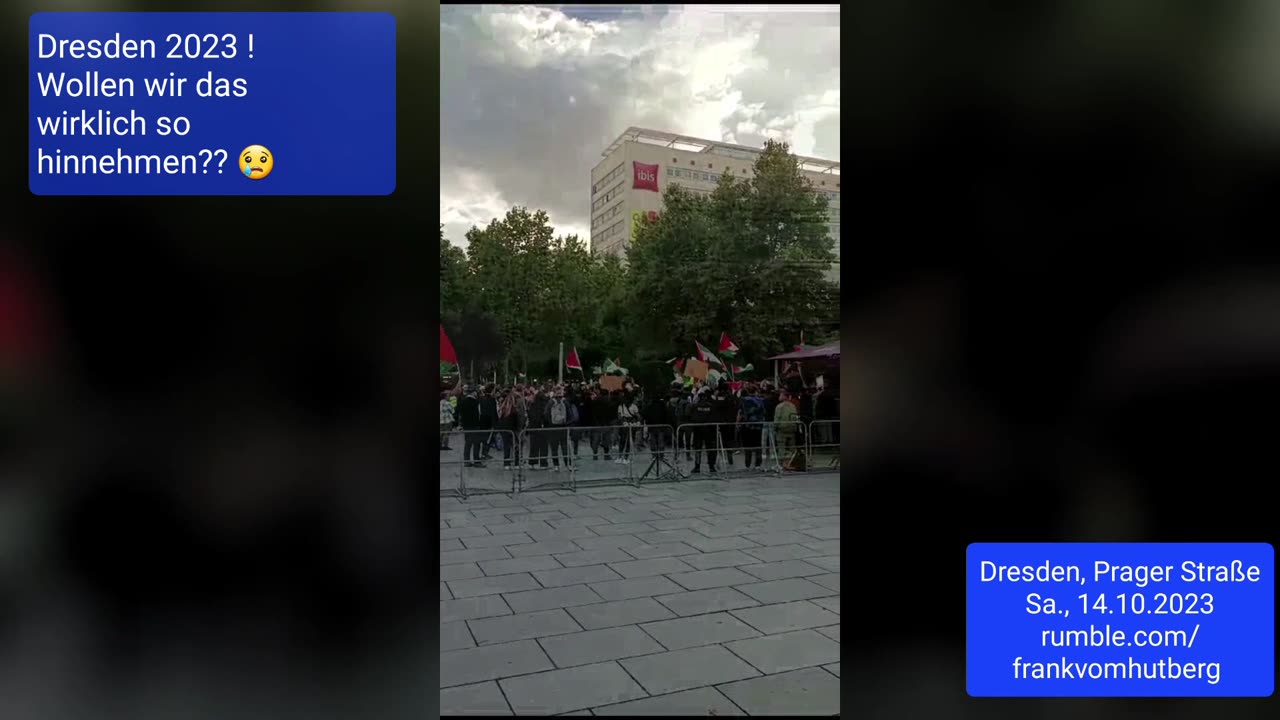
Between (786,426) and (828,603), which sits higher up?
(786,426)

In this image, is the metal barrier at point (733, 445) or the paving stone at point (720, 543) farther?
the metal barrier at point (733, 445)

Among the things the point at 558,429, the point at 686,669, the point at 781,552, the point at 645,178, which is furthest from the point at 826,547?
the point at 645,178

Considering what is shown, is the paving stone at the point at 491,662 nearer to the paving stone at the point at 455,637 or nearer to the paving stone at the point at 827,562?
the paving stone at the point at 455,637

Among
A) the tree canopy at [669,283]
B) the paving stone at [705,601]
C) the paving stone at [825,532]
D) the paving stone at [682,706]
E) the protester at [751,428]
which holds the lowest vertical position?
the paving stone at [825,532]

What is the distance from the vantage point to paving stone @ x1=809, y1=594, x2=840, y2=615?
517 cm

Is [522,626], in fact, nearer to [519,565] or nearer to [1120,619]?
[519,565]

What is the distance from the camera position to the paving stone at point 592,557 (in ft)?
21.4

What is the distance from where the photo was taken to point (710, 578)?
5.94 metres

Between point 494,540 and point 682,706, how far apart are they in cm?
430

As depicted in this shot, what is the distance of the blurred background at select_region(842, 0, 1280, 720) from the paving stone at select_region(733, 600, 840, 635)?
2472 mm

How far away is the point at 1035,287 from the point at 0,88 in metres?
3.24

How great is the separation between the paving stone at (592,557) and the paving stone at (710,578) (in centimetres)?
76

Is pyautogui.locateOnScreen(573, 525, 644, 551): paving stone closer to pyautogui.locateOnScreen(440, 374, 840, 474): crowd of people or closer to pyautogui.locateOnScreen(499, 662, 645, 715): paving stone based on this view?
pyautogui.locateOnScreen(499, 662, 645, 715): paving stone

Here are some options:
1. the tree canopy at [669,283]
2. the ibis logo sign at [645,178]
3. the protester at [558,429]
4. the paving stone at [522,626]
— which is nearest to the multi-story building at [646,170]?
the ibis logo sign at [645,178]
